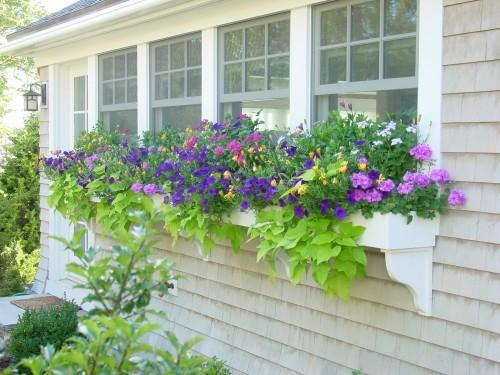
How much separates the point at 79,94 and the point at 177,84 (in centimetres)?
232

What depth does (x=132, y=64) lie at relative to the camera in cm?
636

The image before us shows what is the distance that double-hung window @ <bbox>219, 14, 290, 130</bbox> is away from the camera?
4590mm

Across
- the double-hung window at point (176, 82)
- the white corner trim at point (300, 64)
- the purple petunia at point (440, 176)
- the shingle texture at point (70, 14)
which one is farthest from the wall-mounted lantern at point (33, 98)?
the purple petunia at point (440, 176)

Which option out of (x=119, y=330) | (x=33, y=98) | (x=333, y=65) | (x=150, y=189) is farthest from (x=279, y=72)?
(x=33, y=98)

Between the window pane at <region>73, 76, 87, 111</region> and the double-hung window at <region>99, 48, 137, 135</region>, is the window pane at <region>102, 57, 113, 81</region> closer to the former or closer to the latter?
the double-hung window at <region>99, 48, 137, 135</region>

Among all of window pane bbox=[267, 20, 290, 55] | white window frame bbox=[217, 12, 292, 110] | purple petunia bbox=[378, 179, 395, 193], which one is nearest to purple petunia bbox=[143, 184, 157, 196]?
white window frame bbox=[217, 12, 292, 110]

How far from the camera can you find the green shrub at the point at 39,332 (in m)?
5.29

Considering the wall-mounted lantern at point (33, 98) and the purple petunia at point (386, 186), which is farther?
the wall-mounted lantern at point (33, 98)

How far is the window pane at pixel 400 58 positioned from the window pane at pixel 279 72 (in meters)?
0.87

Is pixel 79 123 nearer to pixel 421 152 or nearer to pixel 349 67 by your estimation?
pixel 349 67

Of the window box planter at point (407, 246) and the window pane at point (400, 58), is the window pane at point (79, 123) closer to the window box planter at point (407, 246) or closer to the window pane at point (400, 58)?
the window pane at point (400, 58)

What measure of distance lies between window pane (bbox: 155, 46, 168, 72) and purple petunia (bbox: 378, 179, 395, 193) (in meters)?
2.93

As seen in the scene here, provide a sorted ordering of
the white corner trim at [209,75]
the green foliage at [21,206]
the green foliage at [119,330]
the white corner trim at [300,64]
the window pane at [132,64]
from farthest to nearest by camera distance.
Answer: the green foliage at [21,206], the window pane at [132,64], the white corner trim at [209,75], the white corner trim at [300,64], the green foliage at [119,330]

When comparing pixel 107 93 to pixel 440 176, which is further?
pixel 107 93
